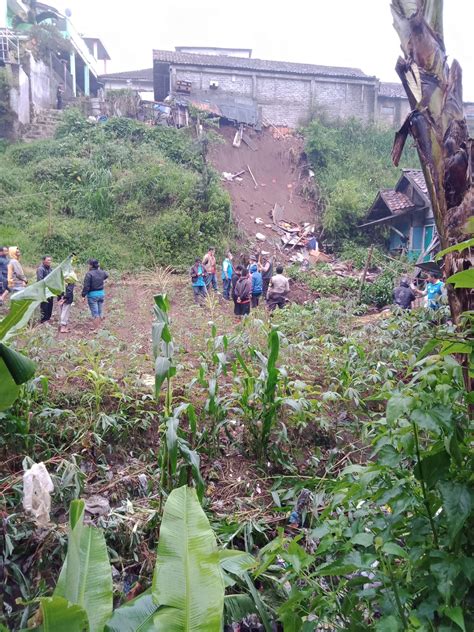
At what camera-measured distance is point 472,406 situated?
208 cm

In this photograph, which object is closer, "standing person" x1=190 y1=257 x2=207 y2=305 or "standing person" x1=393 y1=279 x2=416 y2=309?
"standing person" x1=393 y1=279 x2=416 y2=309

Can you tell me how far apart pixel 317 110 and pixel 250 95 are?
358 centimetres

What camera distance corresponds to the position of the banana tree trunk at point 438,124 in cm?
266

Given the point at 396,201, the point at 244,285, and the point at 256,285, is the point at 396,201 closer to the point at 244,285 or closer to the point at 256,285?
the point at 256,285

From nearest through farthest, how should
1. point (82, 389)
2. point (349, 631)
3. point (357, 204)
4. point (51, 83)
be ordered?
point (349, 631) → point (82, 389) → point (357, 204) → point (51, 83)

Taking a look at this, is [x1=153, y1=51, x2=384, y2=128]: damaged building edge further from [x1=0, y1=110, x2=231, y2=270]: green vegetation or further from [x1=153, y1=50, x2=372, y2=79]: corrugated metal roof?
[x1=0, y1=110, x2=231, y2=270]: green vegetation

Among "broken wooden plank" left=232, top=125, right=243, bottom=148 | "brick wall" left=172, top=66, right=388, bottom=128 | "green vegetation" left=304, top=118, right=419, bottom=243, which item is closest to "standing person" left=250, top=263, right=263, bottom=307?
"green vegetation" left=304, top=118, right=419, bottom=243

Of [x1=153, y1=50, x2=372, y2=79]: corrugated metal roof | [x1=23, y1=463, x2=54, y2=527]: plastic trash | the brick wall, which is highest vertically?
[x1=153, y1=50, x2=372, y2=79]: corrugated metal roof

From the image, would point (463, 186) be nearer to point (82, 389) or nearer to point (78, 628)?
point (78, 628)

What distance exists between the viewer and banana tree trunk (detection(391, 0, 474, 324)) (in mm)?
2662

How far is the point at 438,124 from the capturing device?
2.83 metres

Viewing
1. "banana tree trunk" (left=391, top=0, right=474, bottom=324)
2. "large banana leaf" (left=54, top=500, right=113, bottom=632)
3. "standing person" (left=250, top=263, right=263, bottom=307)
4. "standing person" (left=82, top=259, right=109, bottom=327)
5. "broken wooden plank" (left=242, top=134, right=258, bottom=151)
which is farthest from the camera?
"broken wooden plank" (left=242, top=134, right=258, bottom=151)

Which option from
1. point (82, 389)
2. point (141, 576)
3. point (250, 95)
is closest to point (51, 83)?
point (250, 95)

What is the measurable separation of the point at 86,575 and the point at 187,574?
43cm
